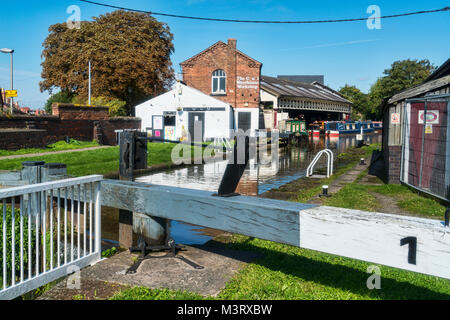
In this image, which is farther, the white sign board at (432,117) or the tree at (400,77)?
the tree at (400,77)

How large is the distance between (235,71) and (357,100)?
5385 centimetres

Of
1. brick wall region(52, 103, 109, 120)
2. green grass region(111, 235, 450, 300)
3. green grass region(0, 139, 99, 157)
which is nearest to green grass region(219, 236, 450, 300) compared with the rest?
green grass region(111, 235, 450, 300)

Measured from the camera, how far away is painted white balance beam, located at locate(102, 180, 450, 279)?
2.44 m

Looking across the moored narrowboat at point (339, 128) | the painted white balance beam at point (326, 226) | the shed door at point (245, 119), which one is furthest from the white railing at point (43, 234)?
the moored narrowboat at point (339, 128)

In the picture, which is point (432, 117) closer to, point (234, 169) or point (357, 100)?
point (234, 169)

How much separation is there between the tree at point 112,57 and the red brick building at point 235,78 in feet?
22.9

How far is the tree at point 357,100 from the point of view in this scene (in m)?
80.0

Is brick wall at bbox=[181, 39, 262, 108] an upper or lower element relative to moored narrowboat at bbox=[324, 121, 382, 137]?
upper

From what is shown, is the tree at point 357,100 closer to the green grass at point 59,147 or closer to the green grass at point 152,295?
the green grass at point 59,147

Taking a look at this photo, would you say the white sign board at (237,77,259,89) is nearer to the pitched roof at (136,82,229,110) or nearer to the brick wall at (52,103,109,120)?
the pitched roof at (136,82,229,110)

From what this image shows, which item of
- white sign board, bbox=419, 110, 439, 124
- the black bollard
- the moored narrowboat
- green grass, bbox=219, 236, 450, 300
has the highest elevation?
the moored narrowboat
